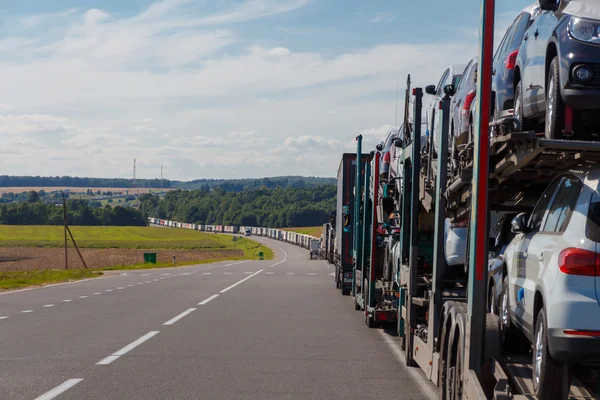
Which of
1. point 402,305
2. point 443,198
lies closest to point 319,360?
point 402,305

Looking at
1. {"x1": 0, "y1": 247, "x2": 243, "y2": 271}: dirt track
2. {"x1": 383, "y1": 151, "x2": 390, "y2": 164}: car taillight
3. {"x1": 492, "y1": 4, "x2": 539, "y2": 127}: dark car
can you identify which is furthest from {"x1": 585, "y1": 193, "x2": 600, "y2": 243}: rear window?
{"x1": 0, "y1": 247, "x2": 243, "y2": 271}: dirt track

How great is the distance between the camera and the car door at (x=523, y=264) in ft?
20.1

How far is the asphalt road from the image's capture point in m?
9.19

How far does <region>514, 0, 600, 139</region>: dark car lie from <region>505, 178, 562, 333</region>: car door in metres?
0.49

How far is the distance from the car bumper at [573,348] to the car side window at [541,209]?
4.18 feet

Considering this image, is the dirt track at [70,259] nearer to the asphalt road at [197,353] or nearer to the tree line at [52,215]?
the asphalt road at [197,353]

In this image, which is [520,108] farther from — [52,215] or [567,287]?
[52,215]

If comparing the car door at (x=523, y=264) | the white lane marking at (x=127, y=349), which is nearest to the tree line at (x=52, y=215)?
the white lane marking at (x=127, y=349)

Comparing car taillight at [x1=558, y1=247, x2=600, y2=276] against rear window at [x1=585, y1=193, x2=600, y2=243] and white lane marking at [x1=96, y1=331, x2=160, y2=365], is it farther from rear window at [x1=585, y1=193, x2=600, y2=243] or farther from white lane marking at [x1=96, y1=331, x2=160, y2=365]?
white lane marking at [x1=96, y1=331, x2=160, y2=365]

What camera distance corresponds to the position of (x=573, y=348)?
5008 millimetres

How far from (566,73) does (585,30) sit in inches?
16.8

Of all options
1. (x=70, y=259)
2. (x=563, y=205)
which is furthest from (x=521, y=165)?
(x=70, y=259)

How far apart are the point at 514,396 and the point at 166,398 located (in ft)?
13.5

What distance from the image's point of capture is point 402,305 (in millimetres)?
11250
